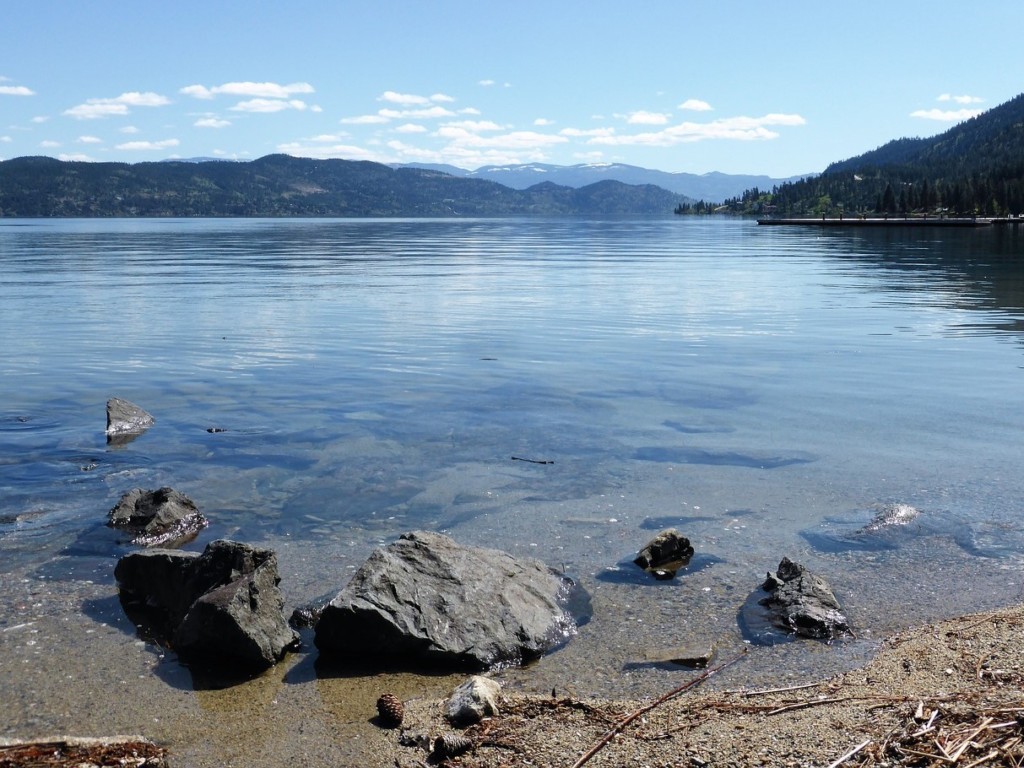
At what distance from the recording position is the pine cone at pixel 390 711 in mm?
7359

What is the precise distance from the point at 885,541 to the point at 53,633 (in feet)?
31.6

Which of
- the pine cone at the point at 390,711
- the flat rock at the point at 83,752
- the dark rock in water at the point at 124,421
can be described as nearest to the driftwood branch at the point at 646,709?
the pine cone at the point at 390,711

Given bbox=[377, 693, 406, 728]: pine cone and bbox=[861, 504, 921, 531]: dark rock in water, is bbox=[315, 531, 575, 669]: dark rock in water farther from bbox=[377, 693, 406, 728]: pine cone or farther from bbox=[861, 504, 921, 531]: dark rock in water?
bbox=[861, 504, 921, 531]: dark rock in water

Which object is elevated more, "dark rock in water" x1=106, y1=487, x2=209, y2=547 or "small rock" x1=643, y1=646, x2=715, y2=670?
"dark rock in water" x1=106, y1=487, x2=209, y2=547

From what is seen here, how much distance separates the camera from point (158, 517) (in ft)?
39.1

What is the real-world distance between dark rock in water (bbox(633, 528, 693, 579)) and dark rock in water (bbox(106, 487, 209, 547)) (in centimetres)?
592

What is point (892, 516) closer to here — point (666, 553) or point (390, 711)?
point (666, 553)

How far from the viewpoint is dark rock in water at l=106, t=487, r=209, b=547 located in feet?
38.5

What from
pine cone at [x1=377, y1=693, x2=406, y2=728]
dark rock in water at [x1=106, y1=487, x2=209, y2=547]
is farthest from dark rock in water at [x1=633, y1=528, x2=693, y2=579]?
dark rock in water at [x1=106, y1=487, x2=209, y2=547]

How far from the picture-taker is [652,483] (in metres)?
13.9

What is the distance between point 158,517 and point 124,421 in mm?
6246

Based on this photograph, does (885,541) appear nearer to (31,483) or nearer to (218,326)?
(31,483)

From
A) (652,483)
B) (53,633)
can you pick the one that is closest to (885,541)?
(652,483)

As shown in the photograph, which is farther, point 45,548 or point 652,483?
point 652,483
